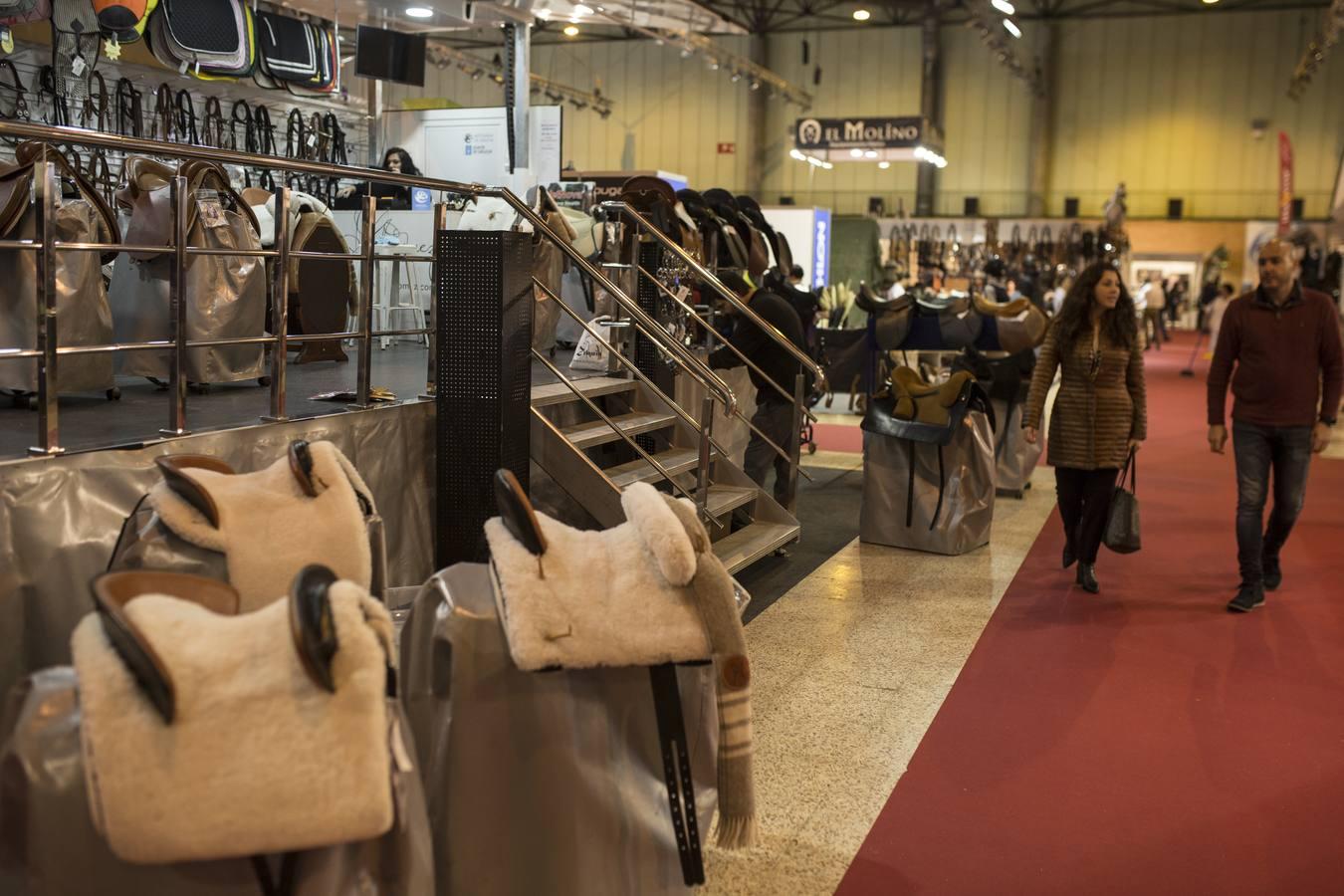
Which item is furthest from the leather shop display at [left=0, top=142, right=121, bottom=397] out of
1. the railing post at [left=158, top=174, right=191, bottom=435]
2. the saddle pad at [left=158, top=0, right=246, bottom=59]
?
the saddle pad at [left=158, top=0, right=246, bottom=59]

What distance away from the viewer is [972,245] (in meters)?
19.8

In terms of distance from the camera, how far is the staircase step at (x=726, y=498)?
546cm

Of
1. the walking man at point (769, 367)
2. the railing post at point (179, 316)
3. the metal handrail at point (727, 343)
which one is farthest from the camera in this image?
the walking man at point (769, 367)

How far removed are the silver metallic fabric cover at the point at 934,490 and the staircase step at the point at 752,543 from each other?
0.58m

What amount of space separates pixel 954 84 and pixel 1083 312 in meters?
25.6

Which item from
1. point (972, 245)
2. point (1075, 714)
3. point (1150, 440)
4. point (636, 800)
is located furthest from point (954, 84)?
point (636, 800)

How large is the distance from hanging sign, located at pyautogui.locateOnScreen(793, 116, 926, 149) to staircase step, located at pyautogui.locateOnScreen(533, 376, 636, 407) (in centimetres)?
1427

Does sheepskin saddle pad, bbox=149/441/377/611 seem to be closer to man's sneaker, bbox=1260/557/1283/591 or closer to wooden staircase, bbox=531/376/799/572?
wooden staircase, bbox=531/376/799/572

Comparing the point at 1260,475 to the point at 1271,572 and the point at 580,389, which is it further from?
the point at 580,389

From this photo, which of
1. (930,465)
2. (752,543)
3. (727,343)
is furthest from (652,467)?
(930,465)

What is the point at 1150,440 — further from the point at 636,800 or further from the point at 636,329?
the point at 636,800

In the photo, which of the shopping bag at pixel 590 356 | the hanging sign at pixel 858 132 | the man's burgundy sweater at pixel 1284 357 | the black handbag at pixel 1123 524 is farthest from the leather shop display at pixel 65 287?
the hanging sign at pixel 858 132

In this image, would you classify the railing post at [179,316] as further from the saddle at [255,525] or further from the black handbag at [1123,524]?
the black handbag at [1123,524]

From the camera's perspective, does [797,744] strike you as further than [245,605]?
Yes
